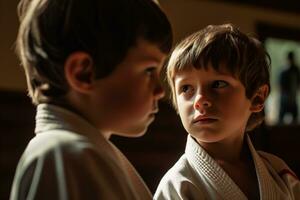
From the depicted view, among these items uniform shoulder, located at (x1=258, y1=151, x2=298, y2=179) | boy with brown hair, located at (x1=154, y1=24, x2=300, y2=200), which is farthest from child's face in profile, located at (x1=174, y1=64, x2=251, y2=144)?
uniform shoulder, located at (x1=258, y1=151, x2=298, y2=179)

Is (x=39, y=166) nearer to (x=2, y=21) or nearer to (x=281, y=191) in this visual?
(x=281, y=191)

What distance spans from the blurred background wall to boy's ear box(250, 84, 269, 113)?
1805mm

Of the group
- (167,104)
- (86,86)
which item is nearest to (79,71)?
(86,86)

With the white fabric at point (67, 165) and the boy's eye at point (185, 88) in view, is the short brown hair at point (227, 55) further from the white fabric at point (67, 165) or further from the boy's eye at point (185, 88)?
the white fabric at point (67, 165)

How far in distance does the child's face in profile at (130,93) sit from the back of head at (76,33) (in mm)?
12

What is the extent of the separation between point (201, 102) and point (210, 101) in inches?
0.7

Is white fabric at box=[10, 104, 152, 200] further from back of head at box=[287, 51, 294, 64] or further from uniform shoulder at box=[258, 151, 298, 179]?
back of head at box=[287, 51, 294, 64]

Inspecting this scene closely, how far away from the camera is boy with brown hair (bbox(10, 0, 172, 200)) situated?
547mm

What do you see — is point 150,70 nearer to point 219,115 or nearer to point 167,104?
point 219,115

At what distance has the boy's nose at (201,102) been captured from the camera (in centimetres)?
82

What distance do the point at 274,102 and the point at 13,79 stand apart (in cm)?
194

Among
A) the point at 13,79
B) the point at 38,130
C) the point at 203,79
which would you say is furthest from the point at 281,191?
the point at 13,79

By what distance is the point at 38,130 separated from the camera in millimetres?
604

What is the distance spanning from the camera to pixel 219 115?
0.83 metres
